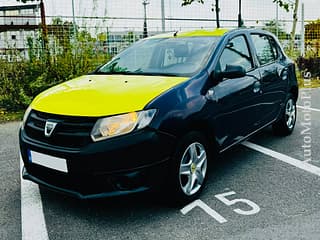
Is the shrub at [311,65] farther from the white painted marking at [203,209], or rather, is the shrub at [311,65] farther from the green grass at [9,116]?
the white painted marking at [203,209]

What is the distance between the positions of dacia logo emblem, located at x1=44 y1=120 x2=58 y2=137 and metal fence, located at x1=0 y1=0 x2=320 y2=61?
5.18m

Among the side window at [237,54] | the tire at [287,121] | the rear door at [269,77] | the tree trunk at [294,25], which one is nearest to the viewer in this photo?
the side window at [237,54]

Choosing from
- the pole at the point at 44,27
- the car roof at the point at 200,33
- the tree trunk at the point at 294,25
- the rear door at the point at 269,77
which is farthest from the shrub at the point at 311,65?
the car roof at the point at 200,33

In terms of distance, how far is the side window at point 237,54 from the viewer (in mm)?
3756

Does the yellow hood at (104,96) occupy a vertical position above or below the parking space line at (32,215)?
above

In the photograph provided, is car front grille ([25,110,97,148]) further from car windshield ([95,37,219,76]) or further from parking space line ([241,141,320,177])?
parking space line ([241,141,320,177])

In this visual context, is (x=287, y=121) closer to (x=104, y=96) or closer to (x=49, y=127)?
(x=104, y=96)

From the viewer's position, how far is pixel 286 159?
4.29 metres

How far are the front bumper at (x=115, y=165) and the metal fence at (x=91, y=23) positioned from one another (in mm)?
5186

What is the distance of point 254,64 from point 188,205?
6.52 feet

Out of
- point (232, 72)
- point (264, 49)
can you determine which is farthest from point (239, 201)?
point (264, 49)

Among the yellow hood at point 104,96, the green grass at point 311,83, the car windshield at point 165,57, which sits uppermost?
the car windshield at point 165,57

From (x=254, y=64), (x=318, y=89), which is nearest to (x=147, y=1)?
(x=318, y=89)

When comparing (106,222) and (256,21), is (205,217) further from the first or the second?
(256,21)
